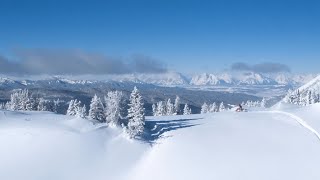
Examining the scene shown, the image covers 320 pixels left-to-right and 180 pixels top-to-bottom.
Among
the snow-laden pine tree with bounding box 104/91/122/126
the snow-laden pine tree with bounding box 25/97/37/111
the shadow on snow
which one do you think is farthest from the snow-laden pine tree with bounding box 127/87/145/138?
the snow-laden pine tree with bounding box 25/97/37/111

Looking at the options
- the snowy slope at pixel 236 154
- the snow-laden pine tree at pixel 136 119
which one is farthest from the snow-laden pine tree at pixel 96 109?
the snowy slope at pixel 236 154

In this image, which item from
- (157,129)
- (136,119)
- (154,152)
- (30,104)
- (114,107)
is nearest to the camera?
(154,152)

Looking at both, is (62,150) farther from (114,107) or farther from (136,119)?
(136,119)

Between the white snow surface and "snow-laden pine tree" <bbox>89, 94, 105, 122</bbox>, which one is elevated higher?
"snow-laden pine tree" <bbox>89, 94, 105, 122</bbox>

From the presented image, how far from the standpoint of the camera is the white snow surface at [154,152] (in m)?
46.2

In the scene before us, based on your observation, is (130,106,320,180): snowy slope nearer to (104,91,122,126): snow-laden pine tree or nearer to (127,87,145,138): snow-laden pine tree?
(127,87,145,138): snow-laden pine tree

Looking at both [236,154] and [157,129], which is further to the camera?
[157,129]

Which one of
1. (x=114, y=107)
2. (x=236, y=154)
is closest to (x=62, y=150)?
(x=114, y=107)

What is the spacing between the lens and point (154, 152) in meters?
53.8

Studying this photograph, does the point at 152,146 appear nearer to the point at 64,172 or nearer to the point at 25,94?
the point at 64,172

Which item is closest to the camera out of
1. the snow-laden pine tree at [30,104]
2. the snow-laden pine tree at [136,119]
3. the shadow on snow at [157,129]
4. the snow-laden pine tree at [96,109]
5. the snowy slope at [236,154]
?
the snowy slope at [236,154]

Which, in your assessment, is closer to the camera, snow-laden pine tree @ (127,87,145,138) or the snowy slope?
the snowy slope

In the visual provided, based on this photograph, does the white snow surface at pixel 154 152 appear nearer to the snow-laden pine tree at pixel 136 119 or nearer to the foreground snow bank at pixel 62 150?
the foreground snow bank at pixel 62 150

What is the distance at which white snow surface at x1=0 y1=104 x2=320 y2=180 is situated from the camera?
4622 cm
